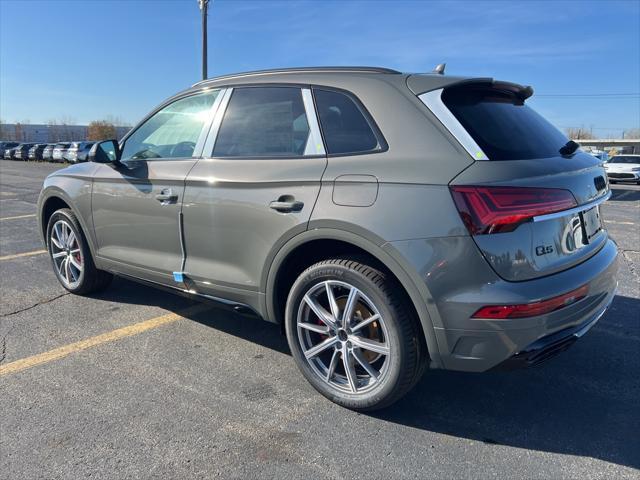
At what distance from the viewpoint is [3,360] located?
335 cm

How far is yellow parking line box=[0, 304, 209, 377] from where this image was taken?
328cm

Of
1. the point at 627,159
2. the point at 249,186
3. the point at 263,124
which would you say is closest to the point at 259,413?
the point at 249,186

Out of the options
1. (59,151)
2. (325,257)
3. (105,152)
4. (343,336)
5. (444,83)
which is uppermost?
(444,83)

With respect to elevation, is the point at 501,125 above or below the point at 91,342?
above

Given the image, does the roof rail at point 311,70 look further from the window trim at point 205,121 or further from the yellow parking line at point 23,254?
the yellow parking line at point 23,254

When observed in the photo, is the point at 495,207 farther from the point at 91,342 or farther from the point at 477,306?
the point at 91,342

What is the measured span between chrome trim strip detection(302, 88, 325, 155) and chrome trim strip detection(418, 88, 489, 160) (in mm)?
615

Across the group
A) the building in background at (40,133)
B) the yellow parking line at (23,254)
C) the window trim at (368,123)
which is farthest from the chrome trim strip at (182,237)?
the building in background at (40,133)

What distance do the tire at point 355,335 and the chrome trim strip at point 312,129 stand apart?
65 cm

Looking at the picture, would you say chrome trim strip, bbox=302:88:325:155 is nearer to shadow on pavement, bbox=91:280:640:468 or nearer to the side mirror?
shadow on pavement, bbox=91:280:640:468

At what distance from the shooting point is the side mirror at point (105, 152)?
12.5ft

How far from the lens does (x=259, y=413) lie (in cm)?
275

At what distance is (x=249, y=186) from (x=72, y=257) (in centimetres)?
252

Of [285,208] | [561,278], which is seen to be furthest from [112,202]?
[561,278]
